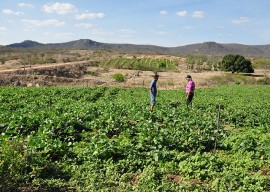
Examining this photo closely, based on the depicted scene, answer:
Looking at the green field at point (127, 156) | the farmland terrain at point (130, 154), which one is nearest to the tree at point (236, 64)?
the farmland terrain at point (130, 154)

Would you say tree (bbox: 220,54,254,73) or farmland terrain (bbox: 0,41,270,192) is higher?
tree (bbox: 220,54,254,73)

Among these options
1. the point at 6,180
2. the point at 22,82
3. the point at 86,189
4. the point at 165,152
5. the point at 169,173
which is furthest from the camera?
the point at 22,82

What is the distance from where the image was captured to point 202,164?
8062 mm

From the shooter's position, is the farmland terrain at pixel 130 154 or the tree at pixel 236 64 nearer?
the farmland terrain at pixel 130 154

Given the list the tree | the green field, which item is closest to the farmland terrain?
the green field

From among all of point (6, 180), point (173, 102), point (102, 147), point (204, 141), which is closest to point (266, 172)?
point (204, 141)

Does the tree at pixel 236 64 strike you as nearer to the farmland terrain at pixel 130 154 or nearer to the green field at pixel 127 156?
the farmland terrain at pixel 130 154

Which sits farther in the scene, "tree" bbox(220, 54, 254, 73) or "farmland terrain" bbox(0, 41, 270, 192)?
"tree" bbox(220, 54, 254, 73)

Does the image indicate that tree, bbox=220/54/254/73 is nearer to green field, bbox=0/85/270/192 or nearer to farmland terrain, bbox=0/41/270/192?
farmland terrain, bbox=0/41/270/192

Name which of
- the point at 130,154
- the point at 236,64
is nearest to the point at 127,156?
the point at 130,154

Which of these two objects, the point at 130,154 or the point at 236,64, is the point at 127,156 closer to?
the point at 130,154

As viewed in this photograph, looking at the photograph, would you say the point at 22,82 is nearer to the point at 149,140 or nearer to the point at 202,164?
the point at 149,140

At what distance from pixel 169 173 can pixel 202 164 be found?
88 cm

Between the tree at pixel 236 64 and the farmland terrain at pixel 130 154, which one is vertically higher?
the tree at pixel 236 64
